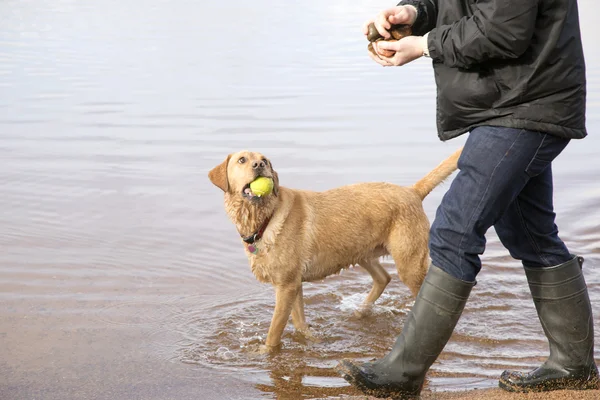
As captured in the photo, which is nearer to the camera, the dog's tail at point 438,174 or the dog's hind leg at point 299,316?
the dog's hind leg at point 299,316

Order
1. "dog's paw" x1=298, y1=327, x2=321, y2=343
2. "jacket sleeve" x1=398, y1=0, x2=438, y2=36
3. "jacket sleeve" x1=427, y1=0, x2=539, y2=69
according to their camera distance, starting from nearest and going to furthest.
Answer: "jacket sleeve" x1=427, y1=0, x2=539, y2=69 < "jacket sleeve" x1=398, y1=0, x2=438, y2=36 < "dog's paw" x1=298, y1=327, x2=321, y2=343

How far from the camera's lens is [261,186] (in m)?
5.49

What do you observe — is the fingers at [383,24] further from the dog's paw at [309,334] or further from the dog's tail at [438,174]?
the dog's paw at [309,334]

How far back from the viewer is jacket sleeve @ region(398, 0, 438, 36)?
419cm

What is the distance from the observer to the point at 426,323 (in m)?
3.94

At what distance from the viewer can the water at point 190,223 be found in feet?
17.1

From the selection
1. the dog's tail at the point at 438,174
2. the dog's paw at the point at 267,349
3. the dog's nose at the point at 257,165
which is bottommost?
the dog's paw at the point at 267,349

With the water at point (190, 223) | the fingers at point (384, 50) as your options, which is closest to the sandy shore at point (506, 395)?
the water at point (190, 223)

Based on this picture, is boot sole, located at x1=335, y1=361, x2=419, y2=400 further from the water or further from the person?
the water

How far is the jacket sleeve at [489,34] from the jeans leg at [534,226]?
2.61ft

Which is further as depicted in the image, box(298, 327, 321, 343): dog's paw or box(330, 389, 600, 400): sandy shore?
box(298, 327, 321, 343): dog's paw

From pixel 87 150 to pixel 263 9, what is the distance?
78.3 feet

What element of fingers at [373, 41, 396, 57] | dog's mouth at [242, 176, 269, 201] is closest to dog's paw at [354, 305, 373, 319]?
dog's mouth at [242, 176, 269, 201]

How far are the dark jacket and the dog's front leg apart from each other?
227cm
